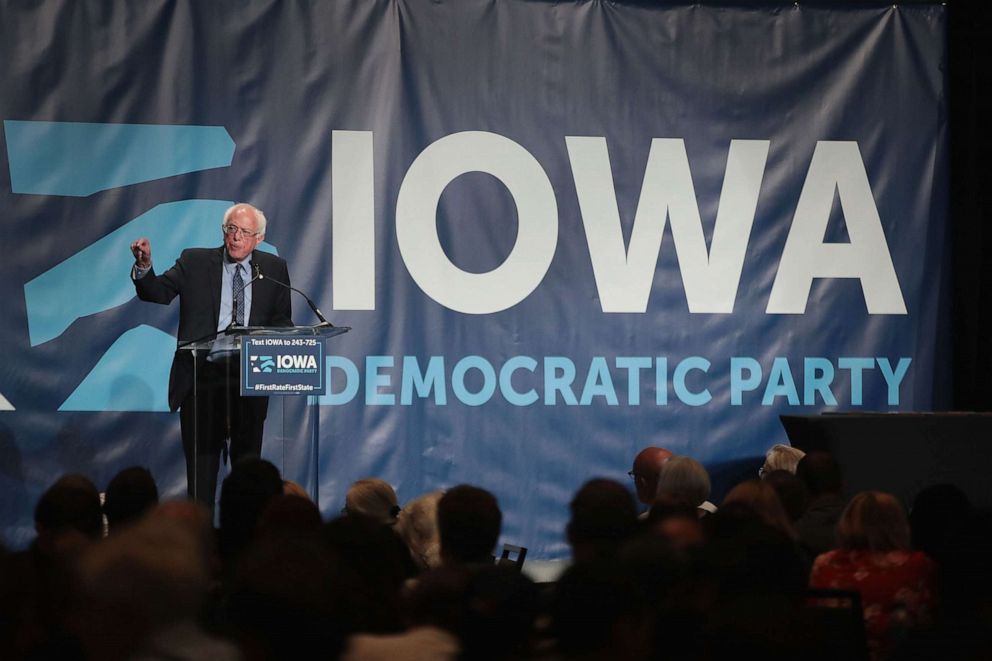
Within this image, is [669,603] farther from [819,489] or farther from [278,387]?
[278,387]

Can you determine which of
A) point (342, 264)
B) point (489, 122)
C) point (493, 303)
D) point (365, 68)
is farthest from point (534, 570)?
point (365, 68)

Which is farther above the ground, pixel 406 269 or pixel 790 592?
pixel 406 269

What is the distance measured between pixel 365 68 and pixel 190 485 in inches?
130

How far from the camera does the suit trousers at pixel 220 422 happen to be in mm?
5141

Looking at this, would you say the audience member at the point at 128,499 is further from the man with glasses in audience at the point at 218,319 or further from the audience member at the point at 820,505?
the audience member at the point at 820,505

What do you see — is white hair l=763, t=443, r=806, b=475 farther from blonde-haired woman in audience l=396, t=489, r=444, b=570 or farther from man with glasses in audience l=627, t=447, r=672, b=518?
blonde-haired woman in audience l=396, t=489, r=444, b=570

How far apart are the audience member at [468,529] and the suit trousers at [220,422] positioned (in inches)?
86.6

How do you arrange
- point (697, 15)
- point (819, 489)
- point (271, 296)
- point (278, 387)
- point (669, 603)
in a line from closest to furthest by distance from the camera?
point (669, 603), point (819, 489), point (278, 387), point (271, 296), point (697, 15)

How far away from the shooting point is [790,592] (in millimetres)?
2564

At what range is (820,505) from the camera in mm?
4164

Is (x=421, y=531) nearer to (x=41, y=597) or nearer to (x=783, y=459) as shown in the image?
(x=41, y=597)

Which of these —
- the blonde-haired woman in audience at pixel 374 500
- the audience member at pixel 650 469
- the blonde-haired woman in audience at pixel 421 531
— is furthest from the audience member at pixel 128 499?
the audience member at pixel 650 469

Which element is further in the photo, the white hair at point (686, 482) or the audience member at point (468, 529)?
the white hair at point (686, 482)

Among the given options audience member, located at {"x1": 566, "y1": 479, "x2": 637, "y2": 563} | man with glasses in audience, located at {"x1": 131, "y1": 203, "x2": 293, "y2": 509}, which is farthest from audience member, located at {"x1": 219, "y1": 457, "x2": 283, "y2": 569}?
man with glasses in audience, located at {"x1": 131, "y1": 203, "x2": 293, "y2": 509}
